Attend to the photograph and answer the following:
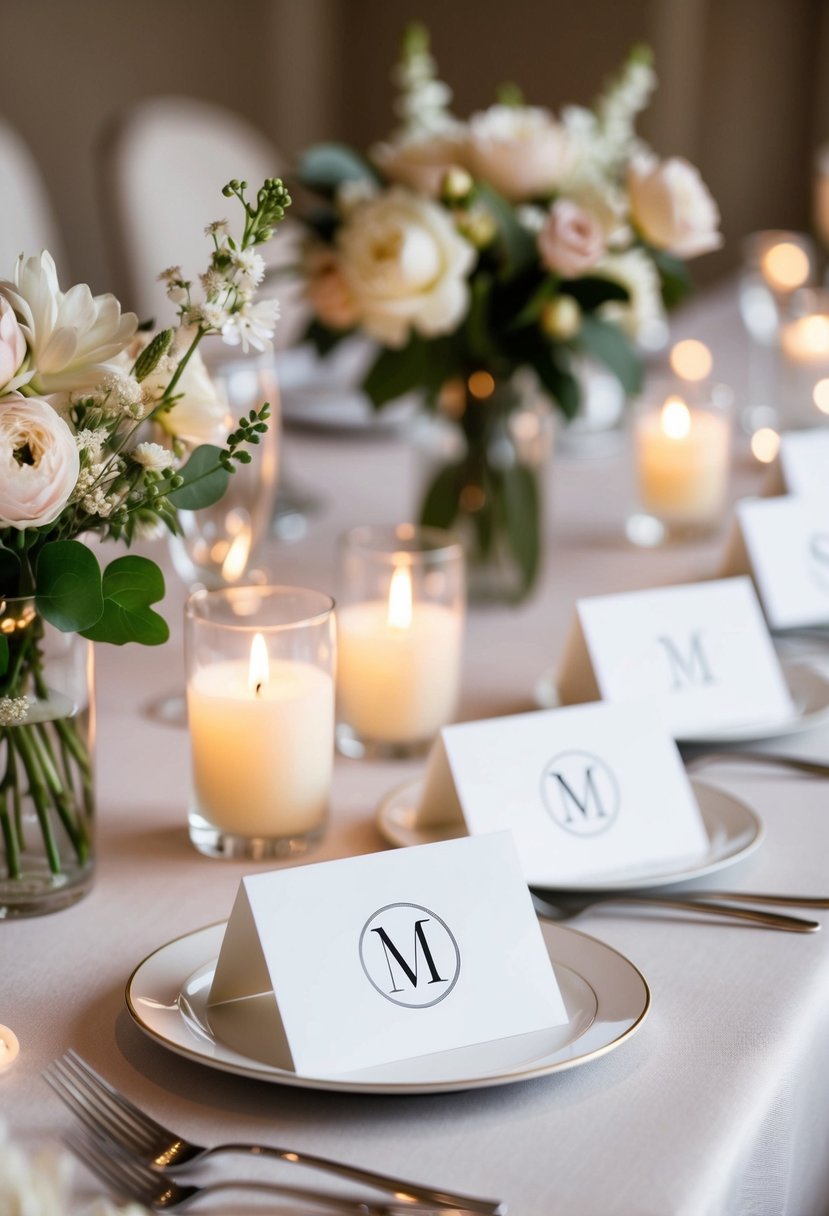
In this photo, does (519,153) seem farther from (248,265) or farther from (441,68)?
(441,68)

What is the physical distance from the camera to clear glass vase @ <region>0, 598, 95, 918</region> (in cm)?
88

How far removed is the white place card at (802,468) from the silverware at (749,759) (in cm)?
40

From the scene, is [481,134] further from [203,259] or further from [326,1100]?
[203,259]

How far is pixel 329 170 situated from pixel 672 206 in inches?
13.8

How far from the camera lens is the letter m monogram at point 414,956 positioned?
29.9 inches

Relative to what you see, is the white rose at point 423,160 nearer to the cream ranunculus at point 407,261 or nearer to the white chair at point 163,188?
the cream ranunculus at point 407,261

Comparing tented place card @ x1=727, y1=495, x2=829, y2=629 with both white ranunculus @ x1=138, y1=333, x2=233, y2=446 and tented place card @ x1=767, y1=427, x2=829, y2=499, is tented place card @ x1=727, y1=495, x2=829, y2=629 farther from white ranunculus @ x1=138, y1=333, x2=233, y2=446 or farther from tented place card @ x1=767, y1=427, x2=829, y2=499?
white ranunculus @ x1=138, y1=333, x2=233, y2=446

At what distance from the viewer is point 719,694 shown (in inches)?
47.2

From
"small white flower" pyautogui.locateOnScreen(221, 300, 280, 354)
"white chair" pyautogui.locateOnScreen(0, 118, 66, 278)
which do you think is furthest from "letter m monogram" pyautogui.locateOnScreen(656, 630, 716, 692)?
"white chair" pyautogui.locateOnScreen(0, 118, 66, 278)

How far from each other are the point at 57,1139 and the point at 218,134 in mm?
2732

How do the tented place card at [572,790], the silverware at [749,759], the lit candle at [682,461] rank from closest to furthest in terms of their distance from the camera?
the tented place card at [572,790]
the silverware at [749,759]
the lit candle at [682,461]

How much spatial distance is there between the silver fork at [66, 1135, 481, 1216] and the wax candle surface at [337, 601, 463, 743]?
1.76 ft

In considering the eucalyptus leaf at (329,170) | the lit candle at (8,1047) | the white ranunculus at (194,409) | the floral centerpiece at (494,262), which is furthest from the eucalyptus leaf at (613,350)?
the lit candle at (8,1047)

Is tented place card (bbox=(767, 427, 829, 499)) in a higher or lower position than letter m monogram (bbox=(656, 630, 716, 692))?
higher
